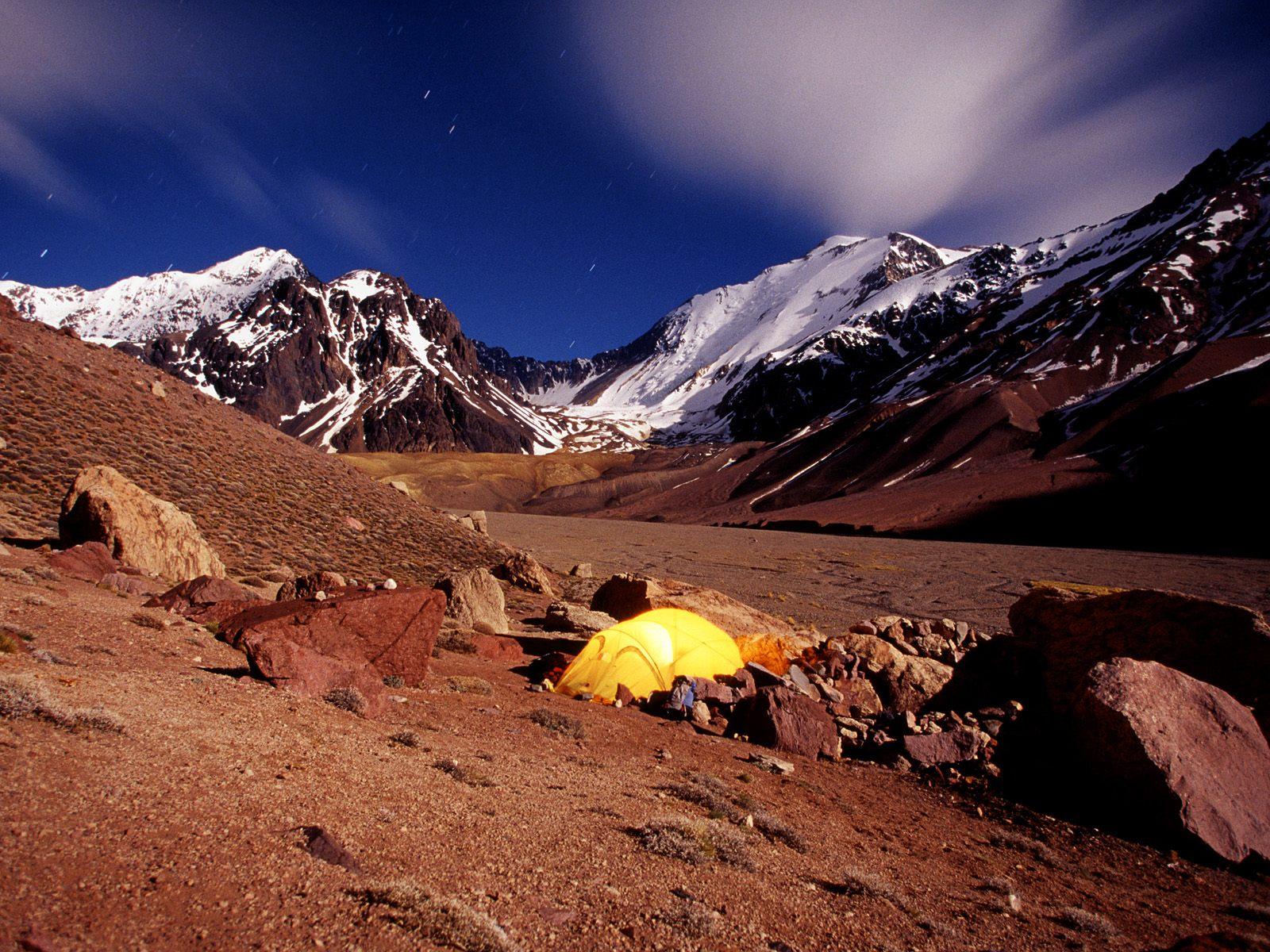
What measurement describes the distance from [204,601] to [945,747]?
976cm

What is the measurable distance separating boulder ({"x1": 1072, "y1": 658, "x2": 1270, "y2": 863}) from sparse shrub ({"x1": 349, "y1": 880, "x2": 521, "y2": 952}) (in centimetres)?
665

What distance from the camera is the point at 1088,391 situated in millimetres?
87812

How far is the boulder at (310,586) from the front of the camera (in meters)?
9.91

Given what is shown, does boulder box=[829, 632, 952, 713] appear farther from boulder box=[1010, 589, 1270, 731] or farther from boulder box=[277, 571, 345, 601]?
boulder box=[277, 571, 345, 601]

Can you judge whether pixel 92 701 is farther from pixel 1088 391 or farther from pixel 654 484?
pixel 654 484

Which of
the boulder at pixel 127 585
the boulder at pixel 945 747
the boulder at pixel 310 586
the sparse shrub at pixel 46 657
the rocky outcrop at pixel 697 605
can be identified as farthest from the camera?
the rocky outcrop at pixel 697 605

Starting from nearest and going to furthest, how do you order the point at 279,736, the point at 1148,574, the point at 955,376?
the point at 279,736 < the point at 1148,574 < the point at 955,376

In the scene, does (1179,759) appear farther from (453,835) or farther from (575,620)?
(575,620)

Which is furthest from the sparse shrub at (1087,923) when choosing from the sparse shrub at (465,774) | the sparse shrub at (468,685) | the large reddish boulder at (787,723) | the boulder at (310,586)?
the boulder at (310,586)

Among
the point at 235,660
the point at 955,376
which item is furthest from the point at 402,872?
the point at 955,376

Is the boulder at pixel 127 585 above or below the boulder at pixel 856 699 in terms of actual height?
above

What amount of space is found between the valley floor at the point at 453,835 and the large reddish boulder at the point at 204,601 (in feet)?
1.60

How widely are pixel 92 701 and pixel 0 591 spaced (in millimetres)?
3599

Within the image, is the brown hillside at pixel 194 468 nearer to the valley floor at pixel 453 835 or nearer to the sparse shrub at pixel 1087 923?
the valley floor at pixel 453 835
